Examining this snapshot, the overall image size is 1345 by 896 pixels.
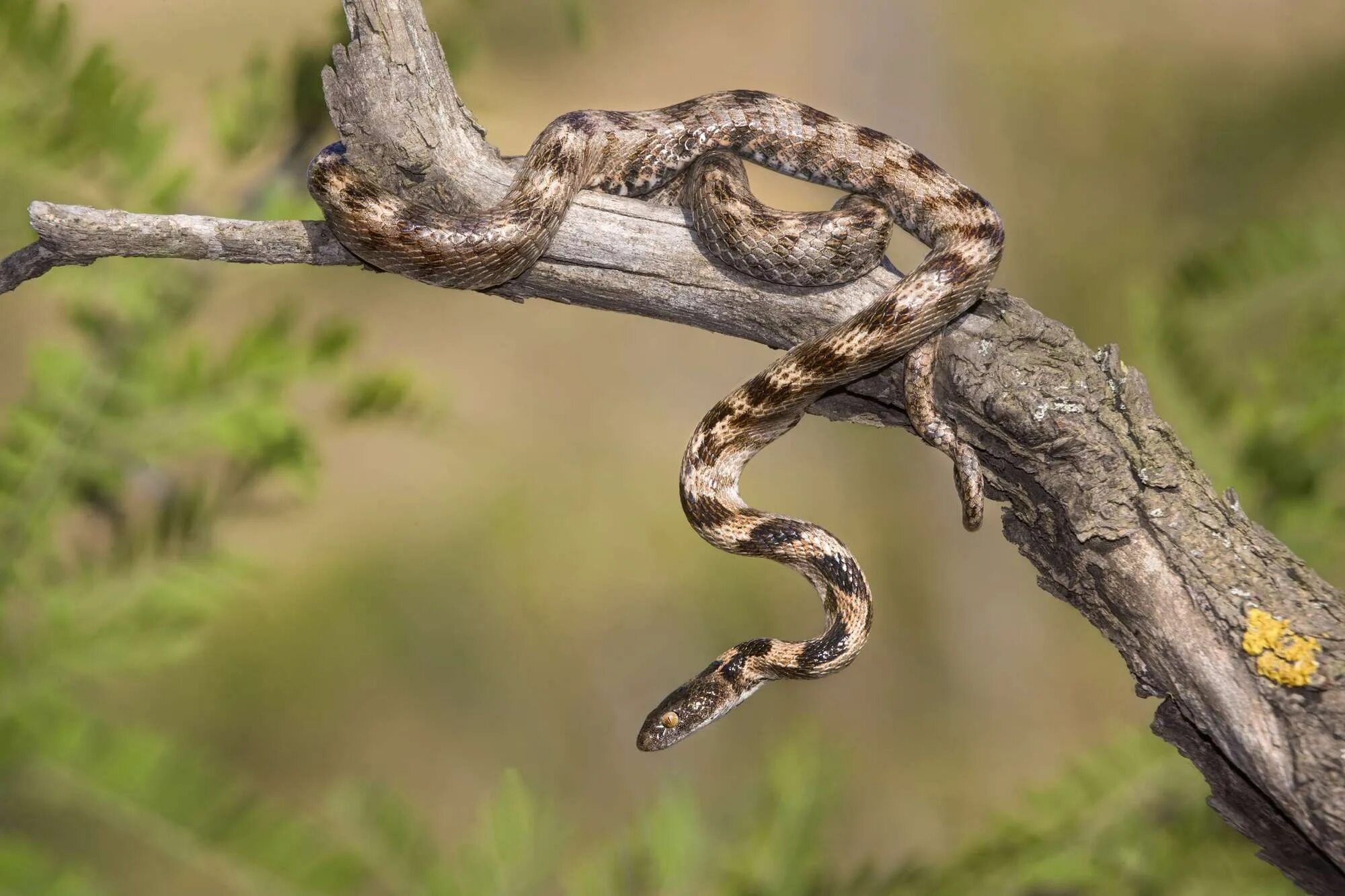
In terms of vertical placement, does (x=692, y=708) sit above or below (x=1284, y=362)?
below

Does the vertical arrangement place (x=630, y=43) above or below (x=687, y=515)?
above

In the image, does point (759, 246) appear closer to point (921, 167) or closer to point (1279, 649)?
point (921, 167)

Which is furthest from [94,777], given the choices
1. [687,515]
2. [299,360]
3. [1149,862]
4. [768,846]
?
[1149,862]

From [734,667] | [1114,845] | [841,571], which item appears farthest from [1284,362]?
[734,667]

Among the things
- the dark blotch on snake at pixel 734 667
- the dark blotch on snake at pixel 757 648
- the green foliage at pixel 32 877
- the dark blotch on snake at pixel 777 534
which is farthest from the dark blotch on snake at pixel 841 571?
the green foliage at pixel 32 877

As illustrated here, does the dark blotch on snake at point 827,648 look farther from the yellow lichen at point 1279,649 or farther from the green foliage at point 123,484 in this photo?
the green foliage at point 123,484

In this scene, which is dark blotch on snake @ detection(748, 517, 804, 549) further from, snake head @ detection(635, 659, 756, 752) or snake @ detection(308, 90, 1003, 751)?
snake head @ detection(635, 659, 756, 752)

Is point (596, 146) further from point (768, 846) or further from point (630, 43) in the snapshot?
point (630, 43)
